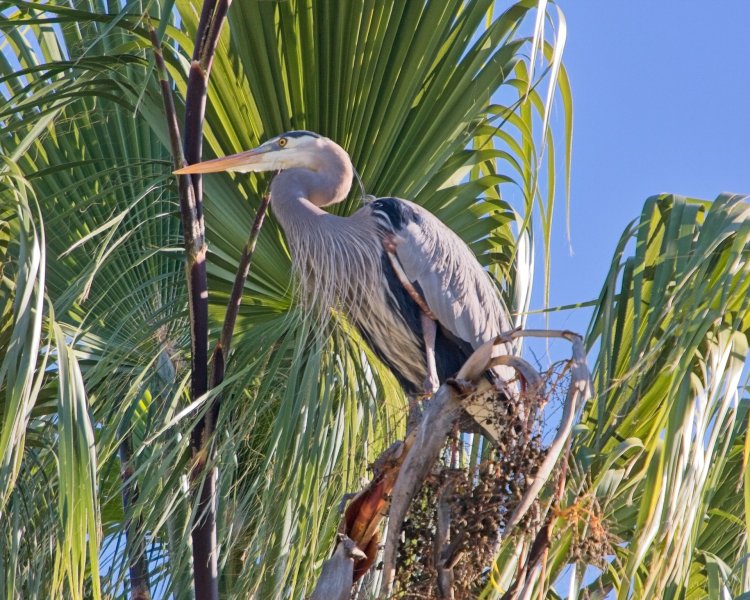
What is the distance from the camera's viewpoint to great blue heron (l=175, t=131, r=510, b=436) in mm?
3590

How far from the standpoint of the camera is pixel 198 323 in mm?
2674

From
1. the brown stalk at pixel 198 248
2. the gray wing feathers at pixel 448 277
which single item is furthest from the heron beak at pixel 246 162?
the brown stalk at pixel 198 248

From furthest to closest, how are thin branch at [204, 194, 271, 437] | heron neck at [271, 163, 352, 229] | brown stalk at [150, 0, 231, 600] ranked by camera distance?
heron neck at [271, 163, 352, 229] < thin branch at [204, 194, 271, 437] < brown stalk at [150, 0, 231, 600]

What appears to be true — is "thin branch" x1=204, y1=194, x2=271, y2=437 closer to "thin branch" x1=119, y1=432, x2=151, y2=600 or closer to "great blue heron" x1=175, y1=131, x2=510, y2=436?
"thin branch" x1=119, y1=432, x2=151, y2=600

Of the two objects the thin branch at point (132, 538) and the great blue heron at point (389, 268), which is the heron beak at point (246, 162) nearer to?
the great blue heron at point (389, 268)

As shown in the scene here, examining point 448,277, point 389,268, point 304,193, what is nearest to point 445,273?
point 448,277

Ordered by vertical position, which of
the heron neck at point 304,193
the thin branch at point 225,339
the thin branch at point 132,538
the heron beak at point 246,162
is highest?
the heron beak at point 246,162

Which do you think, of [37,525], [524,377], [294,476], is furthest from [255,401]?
[524,377]

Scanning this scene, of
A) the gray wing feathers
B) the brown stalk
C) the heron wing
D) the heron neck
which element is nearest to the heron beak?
the heron neck

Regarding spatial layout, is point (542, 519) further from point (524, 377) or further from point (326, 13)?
point (326, 13)

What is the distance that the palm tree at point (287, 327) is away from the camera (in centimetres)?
210

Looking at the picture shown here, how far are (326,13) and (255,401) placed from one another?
106 cm

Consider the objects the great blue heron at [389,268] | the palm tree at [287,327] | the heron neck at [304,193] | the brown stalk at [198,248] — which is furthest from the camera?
the heron neck at [304,193]

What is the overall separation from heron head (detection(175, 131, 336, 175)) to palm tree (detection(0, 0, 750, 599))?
0.18 feet
